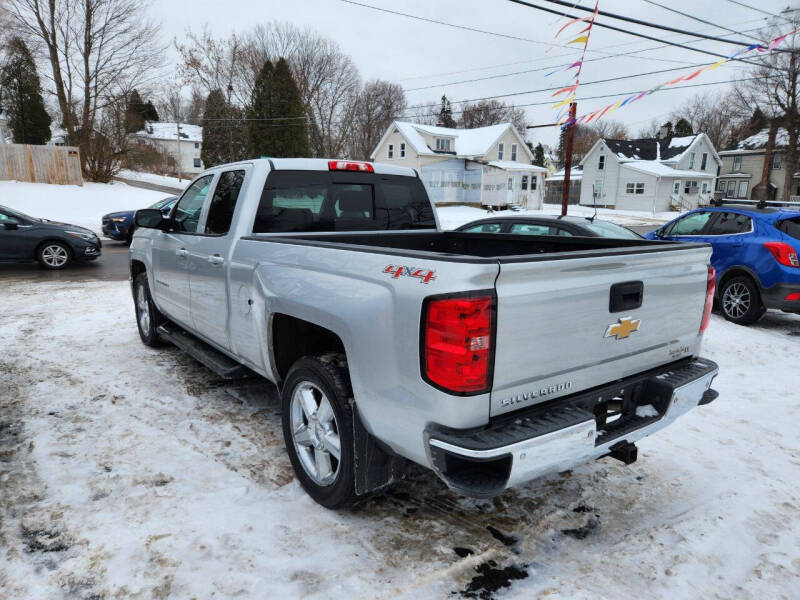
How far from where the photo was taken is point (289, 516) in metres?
2.89

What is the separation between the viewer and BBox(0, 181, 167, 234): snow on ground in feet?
71.8

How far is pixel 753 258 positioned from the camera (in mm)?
7457

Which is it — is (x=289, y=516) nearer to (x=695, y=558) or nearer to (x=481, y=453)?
(x=481, y=453)

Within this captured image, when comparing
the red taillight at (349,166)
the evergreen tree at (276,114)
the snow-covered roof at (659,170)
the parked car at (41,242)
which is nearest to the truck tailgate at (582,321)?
the red taillight at (349,166)

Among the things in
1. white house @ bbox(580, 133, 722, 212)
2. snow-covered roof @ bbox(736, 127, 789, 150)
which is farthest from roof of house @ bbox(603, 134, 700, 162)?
snow-covered roof @ bbox(736, 127, 789, 150)

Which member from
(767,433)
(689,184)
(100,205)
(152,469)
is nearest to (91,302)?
(152,469)

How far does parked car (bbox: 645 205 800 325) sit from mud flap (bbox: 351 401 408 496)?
6.85 metres

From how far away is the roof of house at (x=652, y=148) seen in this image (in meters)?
47.6

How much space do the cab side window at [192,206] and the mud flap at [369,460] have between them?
8.65 feet

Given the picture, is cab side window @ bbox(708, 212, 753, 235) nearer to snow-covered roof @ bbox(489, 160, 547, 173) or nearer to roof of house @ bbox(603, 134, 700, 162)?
snow-covered roof @ bbox(489, 160, 547, 173)

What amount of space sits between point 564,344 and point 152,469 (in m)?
2.65

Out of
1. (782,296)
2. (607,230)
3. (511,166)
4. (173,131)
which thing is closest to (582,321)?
(607,230)

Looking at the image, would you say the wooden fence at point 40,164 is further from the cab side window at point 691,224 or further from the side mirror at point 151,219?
the cab side window at point 691,224

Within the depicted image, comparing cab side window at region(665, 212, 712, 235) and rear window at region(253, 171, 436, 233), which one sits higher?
rear window at region(253, 171, 436, 233)
